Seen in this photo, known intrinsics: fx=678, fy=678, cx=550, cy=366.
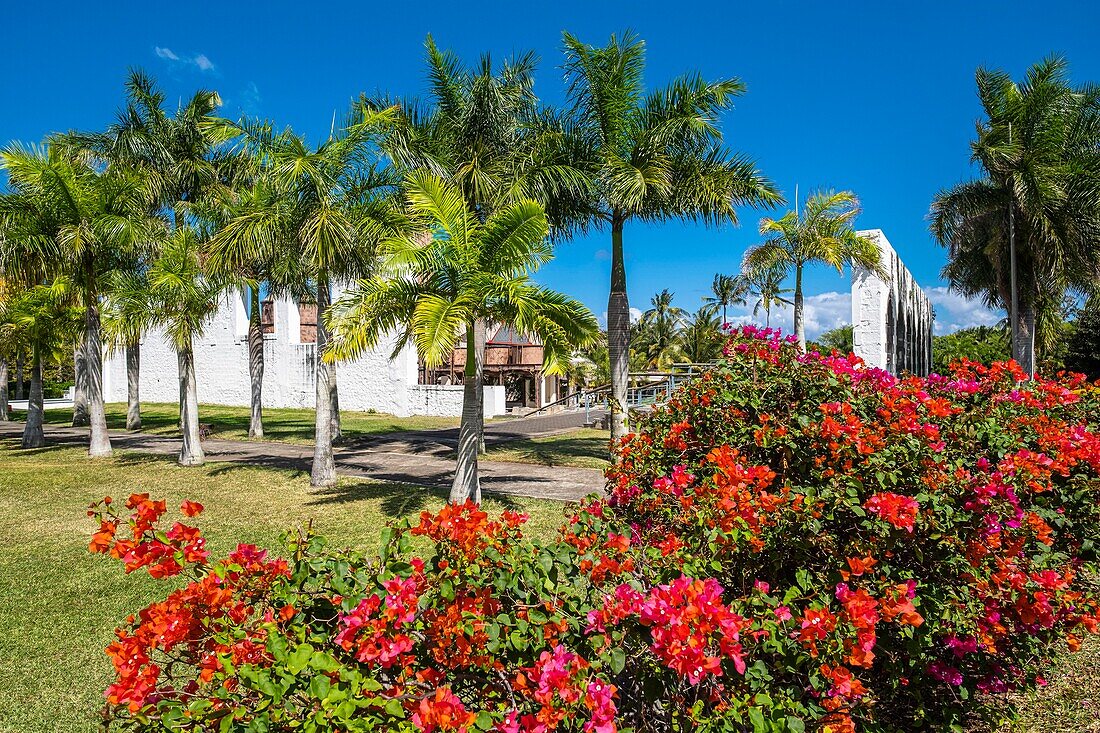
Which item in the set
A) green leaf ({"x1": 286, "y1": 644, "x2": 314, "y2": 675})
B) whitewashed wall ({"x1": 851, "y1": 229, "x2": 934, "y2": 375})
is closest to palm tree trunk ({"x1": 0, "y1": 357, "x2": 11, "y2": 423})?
green leaf ({"x1": 286, "y1": 644, "x2": 314, "y2": 675})

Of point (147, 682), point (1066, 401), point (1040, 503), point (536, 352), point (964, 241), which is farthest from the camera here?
point (536, 352)

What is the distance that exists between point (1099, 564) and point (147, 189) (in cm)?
1743

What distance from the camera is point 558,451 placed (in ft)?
53.5

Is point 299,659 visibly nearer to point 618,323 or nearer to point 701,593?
point 701,593

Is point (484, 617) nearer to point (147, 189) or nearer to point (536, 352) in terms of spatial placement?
point (147, 189)

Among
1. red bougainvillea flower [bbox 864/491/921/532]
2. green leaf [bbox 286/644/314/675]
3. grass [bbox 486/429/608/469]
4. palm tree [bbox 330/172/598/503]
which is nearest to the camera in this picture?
green leaf [bbox 286/644/314/675]

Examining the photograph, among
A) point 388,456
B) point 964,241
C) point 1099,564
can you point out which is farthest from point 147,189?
point 964,241

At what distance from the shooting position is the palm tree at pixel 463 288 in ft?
27.6

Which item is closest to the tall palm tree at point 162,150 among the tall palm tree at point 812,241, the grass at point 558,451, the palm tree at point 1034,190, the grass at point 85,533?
the grass at point 85,533

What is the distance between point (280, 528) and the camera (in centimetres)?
827

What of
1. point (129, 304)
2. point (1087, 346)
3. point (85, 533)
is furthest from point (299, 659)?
point (1087, 346)

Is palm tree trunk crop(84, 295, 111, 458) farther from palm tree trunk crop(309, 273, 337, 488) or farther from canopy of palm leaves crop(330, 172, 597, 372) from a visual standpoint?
canopy of palm leaves crop(330, 172, 597, 372)

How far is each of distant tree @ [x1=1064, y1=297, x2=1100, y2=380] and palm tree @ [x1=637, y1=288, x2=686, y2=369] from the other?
18.7 m

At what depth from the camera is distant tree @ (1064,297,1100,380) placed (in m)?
31.3
